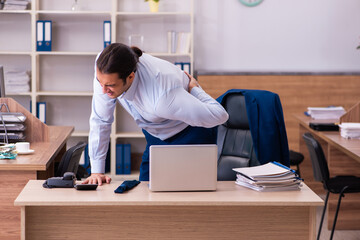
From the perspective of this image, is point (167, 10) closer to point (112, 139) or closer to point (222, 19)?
point (222, 19)

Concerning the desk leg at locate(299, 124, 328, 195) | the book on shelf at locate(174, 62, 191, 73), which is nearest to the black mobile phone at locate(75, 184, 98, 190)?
the desk leg at locate(299, 124, 328, 195)

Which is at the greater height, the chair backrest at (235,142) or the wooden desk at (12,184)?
the chair backrest at (235,142)

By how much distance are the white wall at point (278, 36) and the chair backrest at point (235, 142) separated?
110 inches

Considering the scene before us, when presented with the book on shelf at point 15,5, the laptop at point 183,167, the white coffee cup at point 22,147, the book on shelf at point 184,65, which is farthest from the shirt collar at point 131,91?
the book on shelf at point 15,5

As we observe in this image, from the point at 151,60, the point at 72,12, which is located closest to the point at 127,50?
the point at 151,60

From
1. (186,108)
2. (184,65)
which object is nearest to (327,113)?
(184,65)

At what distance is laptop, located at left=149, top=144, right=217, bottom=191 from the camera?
84.4 inches

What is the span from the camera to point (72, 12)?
216 inches

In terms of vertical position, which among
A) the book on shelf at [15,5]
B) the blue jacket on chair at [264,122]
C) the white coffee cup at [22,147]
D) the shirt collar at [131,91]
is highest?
the book on shelf at [15,5]

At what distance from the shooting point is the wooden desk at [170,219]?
217 cm

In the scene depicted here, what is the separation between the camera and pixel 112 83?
2172 mm

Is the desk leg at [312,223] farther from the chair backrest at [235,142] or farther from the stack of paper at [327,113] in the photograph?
the stack of paper at [327,113]

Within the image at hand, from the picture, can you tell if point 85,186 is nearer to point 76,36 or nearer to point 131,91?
point 131,91

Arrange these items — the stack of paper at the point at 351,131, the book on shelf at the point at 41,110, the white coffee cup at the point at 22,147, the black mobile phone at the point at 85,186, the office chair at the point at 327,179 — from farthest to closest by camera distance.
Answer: the book on shelf at the point at 41,110 < the stack of paper at the point at 351,131 < the office chair at the point at 327,179 < the white coffee cup at the point at 22,147 < the black mobile phone at the point at 85,186
